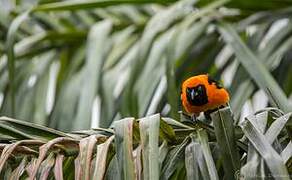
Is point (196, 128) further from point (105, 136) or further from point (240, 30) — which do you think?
point (240, 30)

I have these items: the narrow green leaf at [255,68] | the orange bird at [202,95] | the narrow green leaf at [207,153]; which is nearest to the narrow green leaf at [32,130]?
the narrow green leaf at [207,153]

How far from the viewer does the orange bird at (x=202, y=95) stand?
172 centimetres

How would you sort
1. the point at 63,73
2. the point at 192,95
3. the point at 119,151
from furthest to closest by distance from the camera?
the point at 63,73, the point at 192,95, the point at 119,151

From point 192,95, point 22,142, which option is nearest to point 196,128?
point 22,142

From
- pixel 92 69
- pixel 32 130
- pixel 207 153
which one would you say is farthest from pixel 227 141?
pixel 92 69

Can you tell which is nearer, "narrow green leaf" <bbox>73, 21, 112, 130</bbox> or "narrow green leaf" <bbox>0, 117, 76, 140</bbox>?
"narrow green leaf" <bbox>0, 117, 76, 140</bbox>

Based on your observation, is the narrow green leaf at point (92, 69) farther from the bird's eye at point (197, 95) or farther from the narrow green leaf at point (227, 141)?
the narrow green leaf at point (227, 141)

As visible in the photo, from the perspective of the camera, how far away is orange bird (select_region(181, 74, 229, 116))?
67.9 inches

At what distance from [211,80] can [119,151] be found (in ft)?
2.68

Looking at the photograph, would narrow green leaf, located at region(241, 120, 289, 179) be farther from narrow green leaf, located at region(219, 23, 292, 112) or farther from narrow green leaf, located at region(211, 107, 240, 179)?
narrow green leaf, located at region(219, 23, 292, 112)

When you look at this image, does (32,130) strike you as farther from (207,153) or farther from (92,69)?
(92,69)

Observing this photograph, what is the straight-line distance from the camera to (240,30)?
211 centimetres

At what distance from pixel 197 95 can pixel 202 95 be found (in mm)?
24

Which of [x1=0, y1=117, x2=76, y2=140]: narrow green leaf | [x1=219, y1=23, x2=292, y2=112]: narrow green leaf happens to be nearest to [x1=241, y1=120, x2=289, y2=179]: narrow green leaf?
[x1=0, y1=117, x2=76, y2=140]: narrow green leaf
